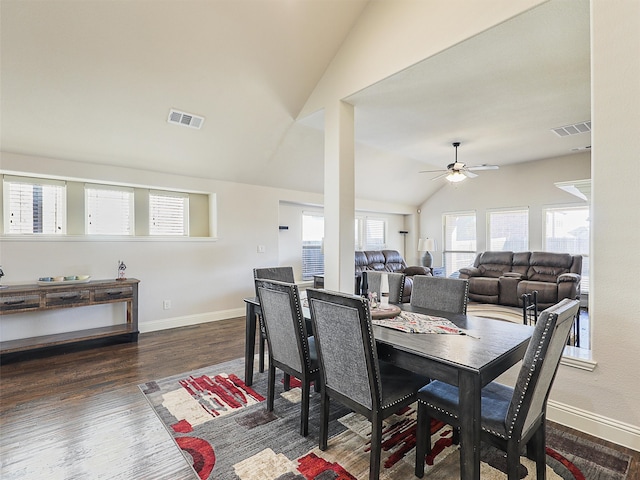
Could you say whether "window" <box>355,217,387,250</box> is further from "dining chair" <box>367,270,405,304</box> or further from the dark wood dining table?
the dark wood dining table

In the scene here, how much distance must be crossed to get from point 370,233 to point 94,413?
271 inches

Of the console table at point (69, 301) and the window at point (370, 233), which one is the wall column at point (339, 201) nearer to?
the console table at point (69, 301)

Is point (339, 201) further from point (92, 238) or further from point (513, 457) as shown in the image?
point (92, 238)

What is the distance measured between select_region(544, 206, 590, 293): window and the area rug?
18.0 feet

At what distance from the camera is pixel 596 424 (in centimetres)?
208

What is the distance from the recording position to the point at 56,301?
12.0ft

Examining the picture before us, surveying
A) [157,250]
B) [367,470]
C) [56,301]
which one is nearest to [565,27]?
[367,470]

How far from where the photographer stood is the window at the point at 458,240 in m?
8.05

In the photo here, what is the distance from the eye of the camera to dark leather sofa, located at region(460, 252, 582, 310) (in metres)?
5.50

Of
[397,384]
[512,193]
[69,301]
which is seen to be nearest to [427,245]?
[512,193]

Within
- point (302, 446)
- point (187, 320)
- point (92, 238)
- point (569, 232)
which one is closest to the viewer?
point (302, 446)

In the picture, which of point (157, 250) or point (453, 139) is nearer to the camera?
point (157, 250)

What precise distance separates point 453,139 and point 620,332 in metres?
3.88

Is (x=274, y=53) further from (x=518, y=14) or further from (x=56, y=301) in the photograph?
(x=56, y=301)
